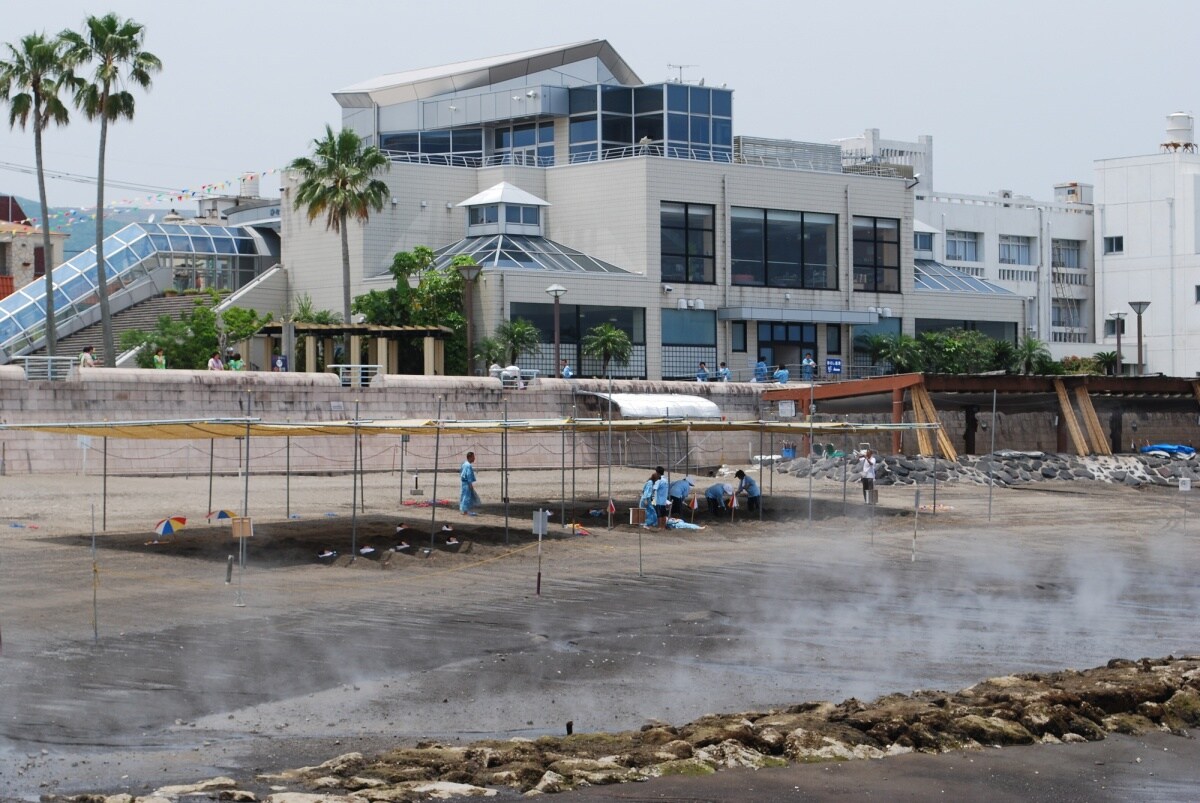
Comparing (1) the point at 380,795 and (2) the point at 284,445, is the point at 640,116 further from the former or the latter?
(1) the point at 380,795

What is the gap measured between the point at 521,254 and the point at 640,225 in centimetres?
511

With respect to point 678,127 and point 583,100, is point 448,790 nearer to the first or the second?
point 678,127

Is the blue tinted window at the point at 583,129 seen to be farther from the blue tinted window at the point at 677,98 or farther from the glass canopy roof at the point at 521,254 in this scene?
the glass canopy roof at the point at 521,254

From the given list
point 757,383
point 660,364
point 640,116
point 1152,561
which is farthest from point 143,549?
point 640,116

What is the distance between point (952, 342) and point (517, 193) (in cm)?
1920

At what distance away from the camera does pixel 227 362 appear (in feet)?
172

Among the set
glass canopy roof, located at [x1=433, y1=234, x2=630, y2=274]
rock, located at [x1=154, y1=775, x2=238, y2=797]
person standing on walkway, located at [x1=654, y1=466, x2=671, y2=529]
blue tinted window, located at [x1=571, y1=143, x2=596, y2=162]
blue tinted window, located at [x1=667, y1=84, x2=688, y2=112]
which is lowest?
rock, located at [x1=154, y1=775, x2=238, y2=797]

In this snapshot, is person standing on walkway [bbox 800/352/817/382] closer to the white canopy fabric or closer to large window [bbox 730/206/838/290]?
large window [bbox 730/206/838/290]

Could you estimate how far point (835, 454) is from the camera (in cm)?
4825

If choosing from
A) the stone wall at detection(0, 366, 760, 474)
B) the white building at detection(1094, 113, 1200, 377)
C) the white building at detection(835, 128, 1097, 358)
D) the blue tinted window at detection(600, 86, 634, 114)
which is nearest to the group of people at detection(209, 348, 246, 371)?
the stone wall at detection(0, 366, 760, 474)

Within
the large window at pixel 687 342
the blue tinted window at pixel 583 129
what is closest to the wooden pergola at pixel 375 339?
the large window at pixel 687 342

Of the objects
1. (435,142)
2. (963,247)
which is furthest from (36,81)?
(963,247)

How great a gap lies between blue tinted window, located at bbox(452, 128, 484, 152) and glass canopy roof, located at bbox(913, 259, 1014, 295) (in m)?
21.1

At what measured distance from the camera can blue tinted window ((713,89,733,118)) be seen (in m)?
68.9
